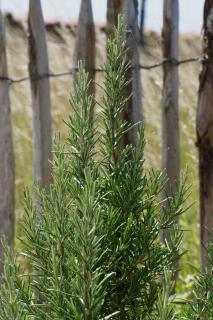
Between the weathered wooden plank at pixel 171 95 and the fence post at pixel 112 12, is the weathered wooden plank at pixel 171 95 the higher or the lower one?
the lower one

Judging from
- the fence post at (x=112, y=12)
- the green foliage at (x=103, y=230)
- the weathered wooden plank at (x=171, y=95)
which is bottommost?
the green foliage at (x=103, y=230)

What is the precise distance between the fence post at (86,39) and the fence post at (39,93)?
153 millimetres

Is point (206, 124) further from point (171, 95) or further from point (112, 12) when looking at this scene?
point (112, 12)

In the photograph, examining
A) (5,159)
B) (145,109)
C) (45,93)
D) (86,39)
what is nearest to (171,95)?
(86,39)

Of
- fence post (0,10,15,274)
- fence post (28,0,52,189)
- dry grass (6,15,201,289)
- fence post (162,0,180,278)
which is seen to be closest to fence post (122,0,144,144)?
fence post (162,0,180,278)

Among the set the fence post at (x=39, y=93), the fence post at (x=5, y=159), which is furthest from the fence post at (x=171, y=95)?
the fence post at (x=5, y=159)

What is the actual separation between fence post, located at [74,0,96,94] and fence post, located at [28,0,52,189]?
15 cm

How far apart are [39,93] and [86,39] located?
0.29m

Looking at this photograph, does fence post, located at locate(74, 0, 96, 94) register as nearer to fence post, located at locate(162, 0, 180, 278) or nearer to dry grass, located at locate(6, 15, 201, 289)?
fence post, located at locate(162, 0, 180, 278)

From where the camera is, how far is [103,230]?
5.06 feet

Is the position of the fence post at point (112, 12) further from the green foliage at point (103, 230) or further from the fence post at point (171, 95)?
the green foliage at point (103, 230)

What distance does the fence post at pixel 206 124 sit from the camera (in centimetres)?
325

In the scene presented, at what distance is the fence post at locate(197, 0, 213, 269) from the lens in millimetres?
3254

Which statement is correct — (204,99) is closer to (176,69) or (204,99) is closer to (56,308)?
(176,69)
